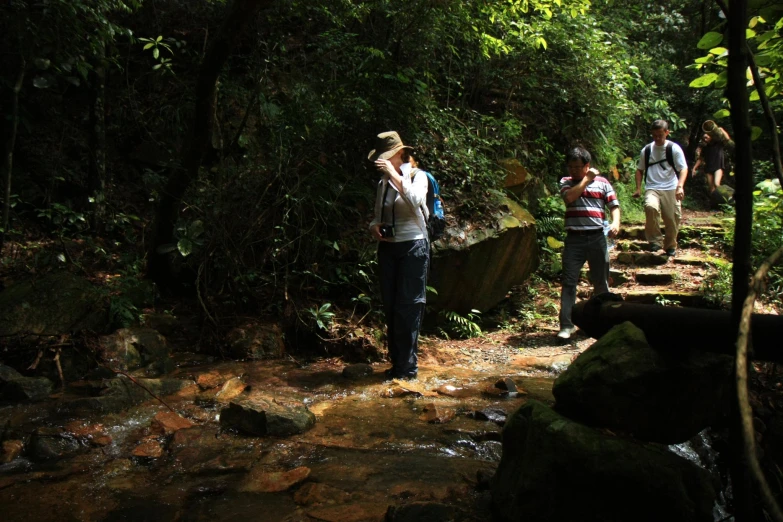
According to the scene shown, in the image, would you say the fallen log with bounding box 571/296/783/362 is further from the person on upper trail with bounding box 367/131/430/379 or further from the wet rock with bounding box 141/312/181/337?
the wet rock with bounding box 141/312/181/337

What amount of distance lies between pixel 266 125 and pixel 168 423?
16.2ft

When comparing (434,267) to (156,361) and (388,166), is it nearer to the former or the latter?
(388,166)

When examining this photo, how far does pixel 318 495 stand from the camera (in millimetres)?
2939

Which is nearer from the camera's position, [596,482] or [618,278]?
[596,482]

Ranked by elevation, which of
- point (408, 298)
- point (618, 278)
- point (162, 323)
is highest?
point (408, 298)

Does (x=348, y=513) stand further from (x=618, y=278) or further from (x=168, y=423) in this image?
(x=618, y=278)

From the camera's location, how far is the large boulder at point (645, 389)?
2.71 meters

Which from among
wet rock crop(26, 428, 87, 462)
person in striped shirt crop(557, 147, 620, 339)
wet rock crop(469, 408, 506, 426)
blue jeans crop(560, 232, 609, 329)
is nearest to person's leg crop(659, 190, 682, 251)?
person in striped shirt crop(557, 147, 620, 339)

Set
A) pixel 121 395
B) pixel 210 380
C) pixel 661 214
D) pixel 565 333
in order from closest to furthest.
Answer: pixel 121 395, pixel 210 380, pixel 565 333, pixel 661 214

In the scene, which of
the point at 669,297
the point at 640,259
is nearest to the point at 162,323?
the point at 669,297

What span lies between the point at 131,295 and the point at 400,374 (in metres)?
3.12

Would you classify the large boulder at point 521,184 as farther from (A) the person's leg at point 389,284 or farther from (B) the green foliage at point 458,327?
(A) the person's leg at point 389,284

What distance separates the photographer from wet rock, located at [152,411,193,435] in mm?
3773

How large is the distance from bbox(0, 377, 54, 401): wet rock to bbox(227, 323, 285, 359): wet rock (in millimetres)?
1702
